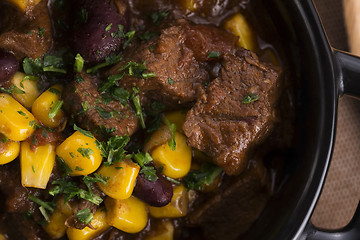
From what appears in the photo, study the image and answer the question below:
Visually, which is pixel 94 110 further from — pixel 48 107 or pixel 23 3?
pixel 23 3

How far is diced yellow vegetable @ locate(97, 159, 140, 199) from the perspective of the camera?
268cm

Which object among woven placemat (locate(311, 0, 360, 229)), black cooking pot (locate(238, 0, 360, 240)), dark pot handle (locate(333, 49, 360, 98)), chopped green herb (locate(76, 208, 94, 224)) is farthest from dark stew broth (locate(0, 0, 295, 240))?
woven placemat (locate(311, 0, 360, 229))

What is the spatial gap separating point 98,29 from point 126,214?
1004 mm

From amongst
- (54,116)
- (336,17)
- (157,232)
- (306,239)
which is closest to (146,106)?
(54,116)

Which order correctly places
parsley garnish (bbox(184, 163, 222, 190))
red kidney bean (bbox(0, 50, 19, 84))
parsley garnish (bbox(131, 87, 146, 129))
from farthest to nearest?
parsley garnish (bbox(184, 163, 222, 190))
parsley garnish (bbox(131, 87, 146, 129))
red kidney bean (bbox(0, 50, 19, 84))

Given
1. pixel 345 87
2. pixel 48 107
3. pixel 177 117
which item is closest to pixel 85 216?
pixel 48 107

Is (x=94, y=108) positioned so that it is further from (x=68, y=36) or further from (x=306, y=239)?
(x=306, y=239)

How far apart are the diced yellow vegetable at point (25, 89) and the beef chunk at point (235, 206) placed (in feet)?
3.70

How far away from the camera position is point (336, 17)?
3.71m

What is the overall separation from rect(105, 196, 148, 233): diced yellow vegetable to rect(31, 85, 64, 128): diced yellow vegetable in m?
0.52

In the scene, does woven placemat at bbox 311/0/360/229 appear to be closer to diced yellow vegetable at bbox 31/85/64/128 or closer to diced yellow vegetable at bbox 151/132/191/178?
diced yellow vegetable at bbox 151/132/191/178

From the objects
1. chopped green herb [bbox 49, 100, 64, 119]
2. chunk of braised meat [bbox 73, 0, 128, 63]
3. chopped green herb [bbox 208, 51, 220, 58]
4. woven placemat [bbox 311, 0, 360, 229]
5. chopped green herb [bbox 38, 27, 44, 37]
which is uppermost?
chopped green herb [bbox 38, 27, 44, 37]

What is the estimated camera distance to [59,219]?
2.83 metres

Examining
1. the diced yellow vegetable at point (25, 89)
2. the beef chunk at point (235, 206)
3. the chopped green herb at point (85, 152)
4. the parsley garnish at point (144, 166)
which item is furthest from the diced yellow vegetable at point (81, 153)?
the beef chunk at point (235, 206)
